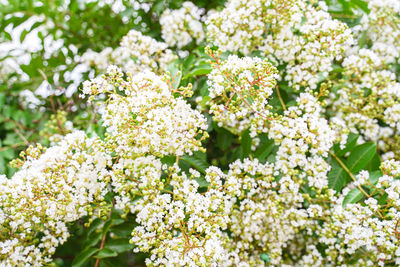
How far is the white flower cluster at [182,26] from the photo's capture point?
3.02 meters

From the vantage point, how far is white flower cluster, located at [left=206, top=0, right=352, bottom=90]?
226 centimetres

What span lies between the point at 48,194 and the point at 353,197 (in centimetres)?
196

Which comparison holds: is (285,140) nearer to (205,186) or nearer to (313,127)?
(313,127)

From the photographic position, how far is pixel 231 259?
220 centimetres

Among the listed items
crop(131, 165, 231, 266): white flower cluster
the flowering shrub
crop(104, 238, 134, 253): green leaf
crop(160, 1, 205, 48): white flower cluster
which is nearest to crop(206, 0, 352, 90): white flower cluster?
the flowering shrub

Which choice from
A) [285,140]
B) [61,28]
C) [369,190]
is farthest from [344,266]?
[61,28]

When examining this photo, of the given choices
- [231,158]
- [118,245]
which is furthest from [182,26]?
[118,245]

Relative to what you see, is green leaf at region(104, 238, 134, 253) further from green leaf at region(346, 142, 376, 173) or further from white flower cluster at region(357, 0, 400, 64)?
white flower cluster at region(357, 0, 400, 64)

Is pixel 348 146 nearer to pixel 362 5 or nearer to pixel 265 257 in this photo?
pixel 265 257

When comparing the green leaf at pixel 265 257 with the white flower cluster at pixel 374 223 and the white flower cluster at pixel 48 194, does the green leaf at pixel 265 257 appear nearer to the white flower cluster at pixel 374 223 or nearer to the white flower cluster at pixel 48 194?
the white flower cluster at pixel 374 223

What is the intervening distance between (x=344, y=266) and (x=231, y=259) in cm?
78

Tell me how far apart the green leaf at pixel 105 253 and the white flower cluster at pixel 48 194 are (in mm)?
282

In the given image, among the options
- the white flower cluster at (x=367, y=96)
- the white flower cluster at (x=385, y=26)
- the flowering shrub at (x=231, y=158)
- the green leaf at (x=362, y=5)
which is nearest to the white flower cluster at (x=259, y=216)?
the flowering shrub at (x=231, y=158)

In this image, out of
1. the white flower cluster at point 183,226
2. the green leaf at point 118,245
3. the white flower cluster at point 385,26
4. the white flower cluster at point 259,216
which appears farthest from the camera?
the white flower cluster at point 385,26
